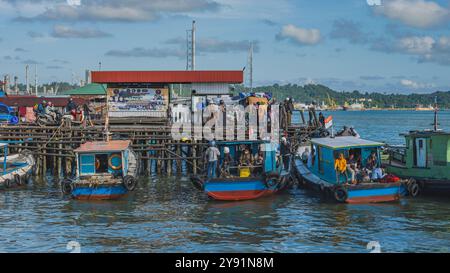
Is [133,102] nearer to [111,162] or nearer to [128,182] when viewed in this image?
[111,162]

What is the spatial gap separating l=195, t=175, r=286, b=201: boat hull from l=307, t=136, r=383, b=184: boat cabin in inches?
103

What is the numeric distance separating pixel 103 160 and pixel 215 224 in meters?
8.08

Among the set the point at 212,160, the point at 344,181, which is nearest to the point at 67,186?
the point at 212,160

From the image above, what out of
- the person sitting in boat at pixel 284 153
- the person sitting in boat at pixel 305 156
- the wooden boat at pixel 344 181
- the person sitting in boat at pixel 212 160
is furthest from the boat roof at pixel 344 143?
A: the person sitting in boat at pixel 212 160

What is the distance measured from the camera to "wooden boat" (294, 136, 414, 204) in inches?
988

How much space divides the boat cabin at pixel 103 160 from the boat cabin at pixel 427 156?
13204 millimetres

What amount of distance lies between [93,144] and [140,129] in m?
7.23

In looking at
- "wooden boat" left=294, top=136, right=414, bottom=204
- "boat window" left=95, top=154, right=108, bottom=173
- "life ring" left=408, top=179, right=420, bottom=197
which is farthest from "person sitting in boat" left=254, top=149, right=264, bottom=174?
"boat window" left=95, top=154, right=108, bottom=173

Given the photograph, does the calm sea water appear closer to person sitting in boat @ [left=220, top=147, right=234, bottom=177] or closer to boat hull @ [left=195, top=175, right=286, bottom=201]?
boat hull @ [left=195, top=175, right=286, bottom=201]

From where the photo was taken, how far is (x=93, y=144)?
92.8 feet

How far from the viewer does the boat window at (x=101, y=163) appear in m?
27.8

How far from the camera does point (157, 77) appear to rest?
3856 centimetres

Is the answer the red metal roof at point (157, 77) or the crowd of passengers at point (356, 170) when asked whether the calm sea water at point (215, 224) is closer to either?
the crowd of passengers at point (356, 170)
